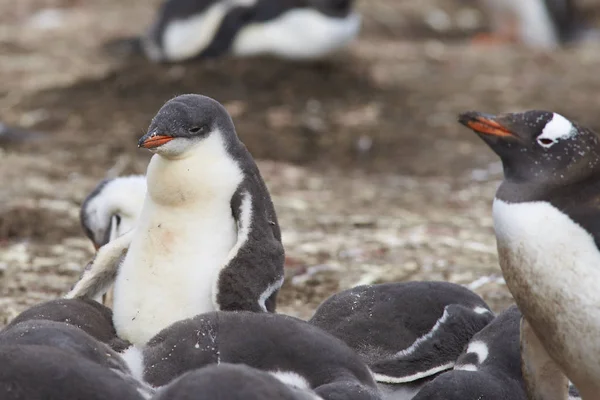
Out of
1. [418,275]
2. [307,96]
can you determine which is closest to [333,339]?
[418,275]

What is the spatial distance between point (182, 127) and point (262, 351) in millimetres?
1111

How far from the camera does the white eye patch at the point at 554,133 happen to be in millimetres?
4059

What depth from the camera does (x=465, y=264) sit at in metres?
6.68

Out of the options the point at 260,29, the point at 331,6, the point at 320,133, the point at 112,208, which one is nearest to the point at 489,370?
the point at 112,208

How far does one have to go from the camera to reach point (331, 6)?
1152cm

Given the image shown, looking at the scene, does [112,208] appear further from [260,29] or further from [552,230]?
[260,29]

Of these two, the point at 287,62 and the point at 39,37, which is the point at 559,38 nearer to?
the point at 287,62

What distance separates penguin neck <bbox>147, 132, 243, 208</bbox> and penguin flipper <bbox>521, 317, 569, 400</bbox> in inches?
47.8

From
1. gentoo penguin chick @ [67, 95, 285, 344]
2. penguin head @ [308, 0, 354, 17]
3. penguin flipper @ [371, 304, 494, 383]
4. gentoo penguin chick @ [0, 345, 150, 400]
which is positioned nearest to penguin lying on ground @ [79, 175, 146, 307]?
gentoo penguin chick @ [67, 95, 285, 344]

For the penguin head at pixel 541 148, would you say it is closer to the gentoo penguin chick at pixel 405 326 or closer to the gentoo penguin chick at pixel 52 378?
the gentoo penguin chick at pixel 405 326

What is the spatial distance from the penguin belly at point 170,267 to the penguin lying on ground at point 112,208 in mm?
761

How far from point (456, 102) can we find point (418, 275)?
4959 millimetres

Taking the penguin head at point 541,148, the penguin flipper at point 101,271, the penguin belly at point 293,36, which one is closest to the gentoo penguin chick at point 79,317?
the penguin flipper at point 101,271

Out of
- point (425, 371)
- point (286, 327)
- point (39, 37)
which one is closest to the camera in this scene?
point (286, 327)
